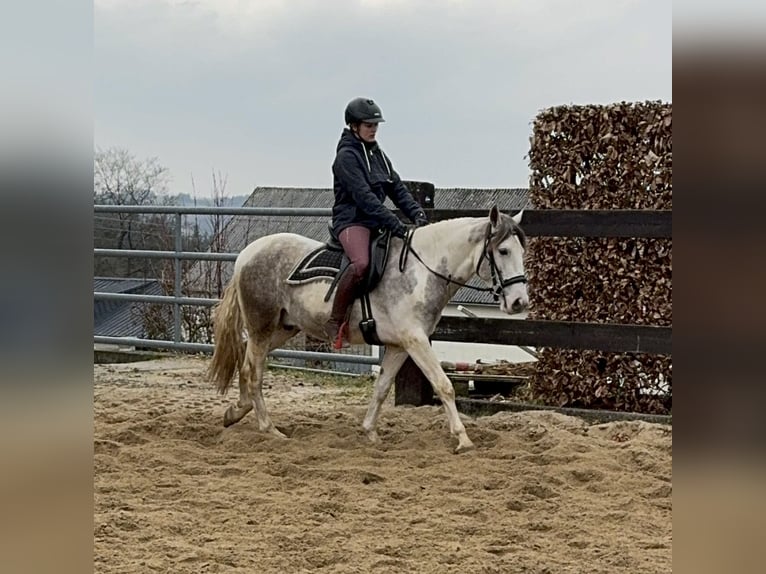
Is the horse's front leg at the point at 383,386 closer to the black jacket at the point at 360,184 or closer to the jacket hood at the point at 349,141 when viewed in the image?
the black jacket at the point at 360,184

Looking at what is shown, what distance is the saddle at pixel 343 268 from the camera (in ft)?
17.6

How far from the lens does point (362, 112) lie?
17.5 ft

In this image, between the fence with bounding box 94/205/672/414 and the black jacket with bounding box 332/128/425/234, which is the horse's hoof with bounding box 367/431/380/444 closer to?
the fence with bounding box 94/205/672/414

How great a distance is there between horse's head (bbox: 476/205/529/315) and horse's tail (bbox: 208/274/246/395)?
5.53ft

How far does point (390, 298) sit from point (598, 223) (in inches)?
57.8

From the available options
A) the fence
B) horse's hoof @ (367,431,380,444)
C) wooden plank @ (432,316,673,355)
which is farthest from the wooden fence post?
horse's hoof @ (367,431,380,444)

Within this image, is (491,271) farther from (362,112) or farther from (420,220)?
(362,112)

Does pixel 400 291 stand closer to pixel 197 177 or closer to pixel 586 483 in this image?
A: pixel 586 483

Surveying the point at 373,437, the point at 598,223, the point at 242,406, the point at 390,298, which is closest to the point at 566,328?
the point at 598,223

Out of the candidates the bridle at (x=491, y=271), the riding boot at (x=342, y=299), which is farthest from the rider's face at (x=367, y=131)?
the riding boot at (x=342, y=299)

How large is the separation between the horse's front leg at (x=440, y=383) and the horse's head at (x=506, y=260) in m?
0.49

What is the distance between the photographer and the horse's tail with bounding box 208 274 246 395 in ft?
19.5
